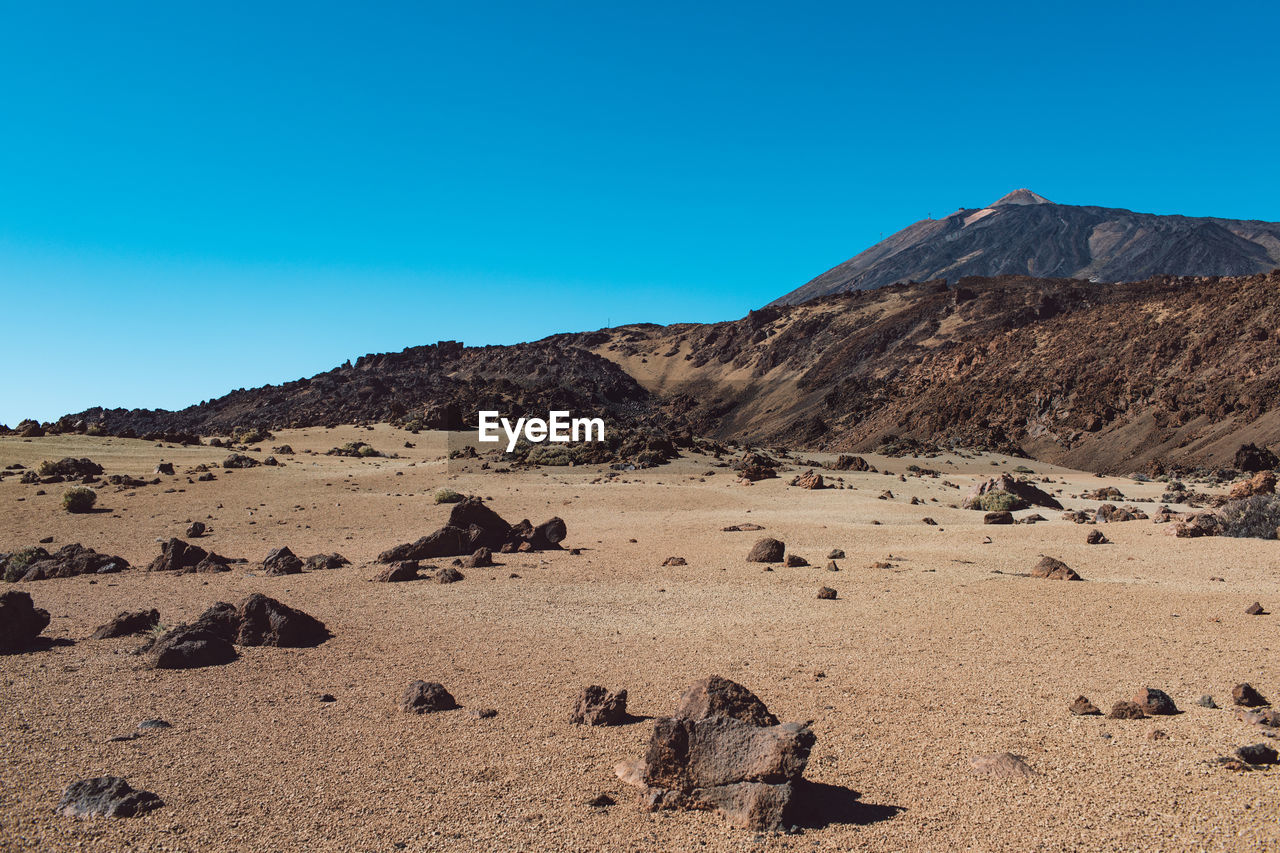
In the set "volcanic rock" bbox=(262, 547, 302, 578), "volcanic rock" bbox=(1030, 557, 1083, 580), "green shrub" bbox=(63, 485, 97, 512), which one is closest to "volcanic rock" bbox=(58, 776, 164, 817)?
"volcanic rock" bbox=(262, 547, 302, 578)

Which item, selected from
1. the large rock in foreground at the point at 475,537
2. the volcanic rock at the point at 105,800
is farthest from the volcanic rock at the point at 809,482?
the volcanic rock at the point at 105,800

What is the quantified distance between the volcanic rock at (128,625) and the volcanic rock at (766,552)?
806 cm

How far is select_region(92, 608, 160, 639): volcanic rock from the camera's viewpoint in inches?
316

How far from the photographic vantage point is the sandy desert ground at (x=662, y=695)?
163 inches

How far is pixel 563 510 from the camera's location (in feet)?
66.0

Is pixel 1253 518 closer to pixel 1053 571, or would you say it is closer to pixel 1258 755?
pixel 1053 571

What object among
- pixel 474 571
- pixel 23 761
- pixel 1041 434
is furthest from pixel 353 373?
pixel 23 761

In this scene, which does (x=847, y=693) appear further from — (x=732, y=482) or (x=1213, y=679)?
(x=732, y=482)

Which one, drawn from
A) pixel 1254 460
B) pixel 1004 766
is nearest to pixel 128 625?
pixel 1004 766

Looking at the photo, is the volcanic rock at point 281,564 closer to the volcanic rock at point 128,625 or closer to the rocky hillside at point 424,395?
the volcanic rock at point 128,625

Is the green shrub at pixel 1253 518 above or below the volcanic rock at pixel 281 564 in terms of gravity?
above

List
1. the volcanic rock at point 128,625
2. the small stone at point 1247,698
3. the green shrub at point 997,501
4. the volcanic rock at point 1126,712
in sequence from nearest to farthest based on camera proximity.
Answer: the volcanic rock at point 1126,712 < the small stone at point 1247,698 < the volcanic rock at point 128,625 < the green shrub at point 997,501

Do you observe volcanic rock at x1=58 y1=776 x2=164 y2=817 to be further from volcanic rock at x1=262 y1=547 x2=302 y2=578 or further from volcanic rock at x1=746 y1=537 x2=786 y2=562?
volcanic rock at x1=746 y1=537 x2=786 y2=562
